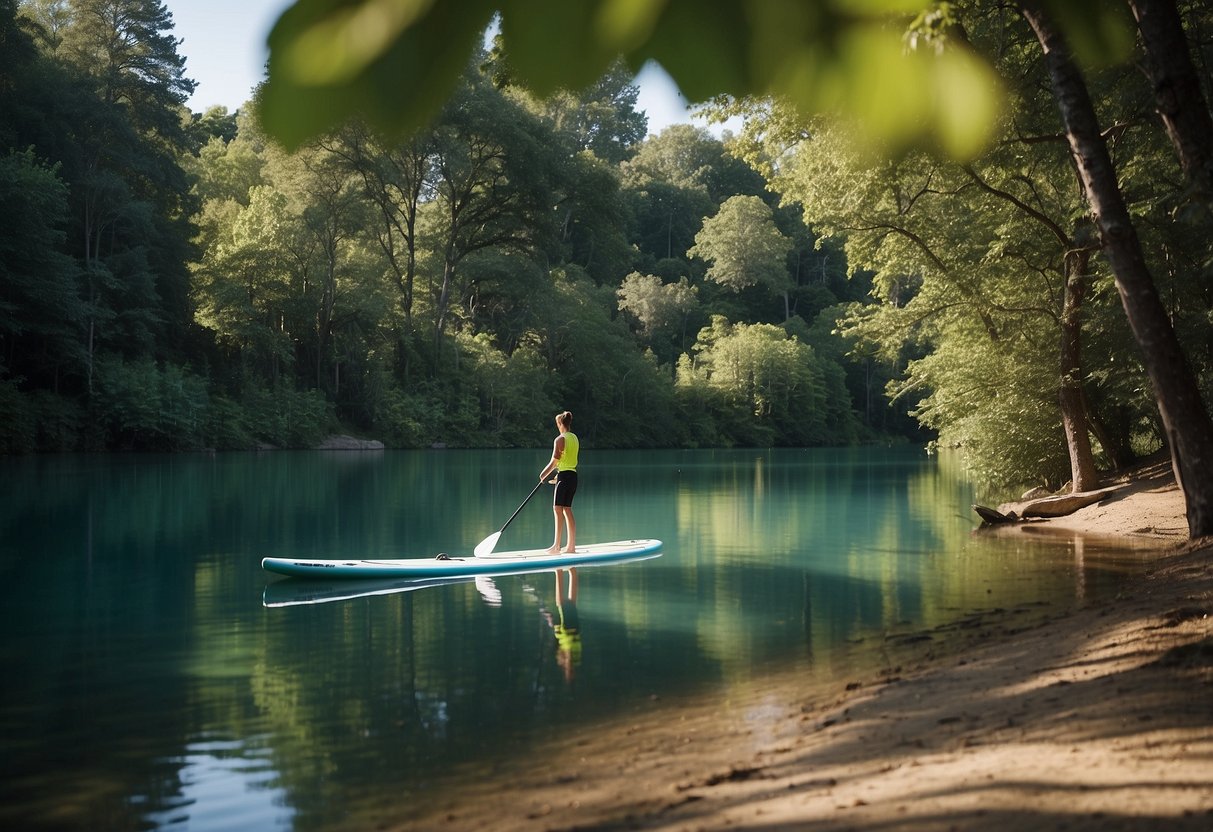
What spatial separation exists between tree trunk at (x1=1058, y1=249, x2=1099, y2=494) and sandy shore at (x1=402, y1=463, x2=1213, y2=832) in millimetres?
10241

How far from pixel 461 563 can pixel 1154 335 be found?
7775 millimetres

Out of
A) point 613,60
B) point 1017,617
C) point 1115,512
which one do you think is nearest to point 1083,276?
point 1115,512

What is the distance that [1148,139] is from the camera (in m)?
→ 14.8

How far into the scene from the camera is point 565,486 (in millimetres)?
14898

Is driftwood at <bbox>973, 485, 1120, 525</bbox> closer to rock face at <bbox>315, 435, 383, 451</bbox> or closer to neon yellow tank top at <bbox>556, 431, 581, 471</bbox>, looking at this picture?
neon yellow tank top at <bbox>556, 431, 581, 471</bbox>

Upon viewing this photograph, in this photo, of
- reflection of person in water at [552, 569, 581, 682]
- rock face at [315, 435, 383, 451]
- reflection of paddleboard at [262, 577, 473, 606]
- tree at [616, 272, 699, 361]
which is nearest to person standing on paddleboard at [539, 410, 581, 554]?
reflection of person in water at [552, 569, 581, 682]

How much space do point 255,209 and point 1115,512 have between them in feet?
123

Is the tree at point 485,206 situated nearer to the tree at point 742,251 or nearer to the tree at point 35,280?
the tree at point 35,280

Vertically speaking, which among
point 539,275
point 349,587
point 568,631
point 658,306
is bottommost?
point 568,631

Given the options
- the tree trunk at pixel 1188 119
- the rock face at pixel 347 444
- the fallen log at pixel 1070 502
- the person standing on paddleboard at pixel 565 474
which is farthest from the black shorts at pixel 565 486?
the rock face at pixel 347 444

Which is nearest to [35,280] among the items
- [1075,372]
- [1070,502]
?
[1075,372]

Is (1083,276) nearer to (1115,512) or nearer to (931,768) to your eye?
(1115,512)

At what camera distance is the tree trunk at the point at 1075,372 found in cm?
1722

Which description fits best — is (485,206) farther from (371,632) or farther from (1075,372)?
(371,632)
